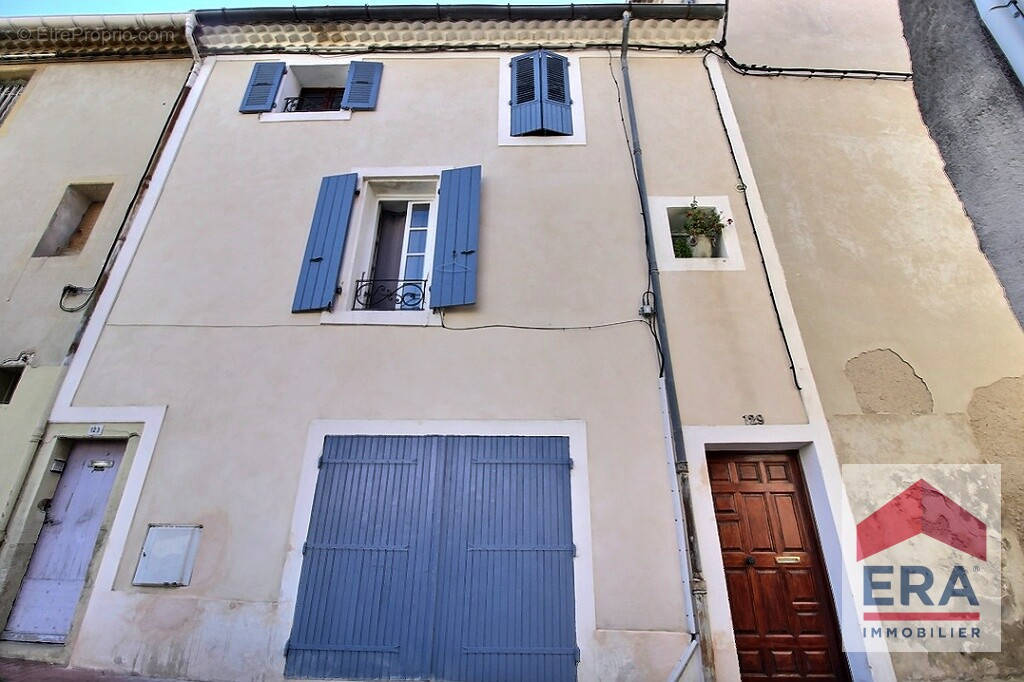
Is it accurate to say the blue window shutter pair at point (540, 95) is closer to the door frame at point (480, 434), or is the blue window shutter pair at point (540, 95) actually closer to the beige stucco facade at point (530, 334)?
the beige stucco facade at point (530, 334)

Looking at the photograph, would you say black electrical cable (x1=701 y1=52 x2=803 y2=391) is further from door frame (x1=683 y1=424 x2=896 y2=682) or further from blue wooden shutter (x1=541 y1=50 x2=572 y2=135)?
blue wooden shutter (x1=541 y1=50 x2=572 y2=135)

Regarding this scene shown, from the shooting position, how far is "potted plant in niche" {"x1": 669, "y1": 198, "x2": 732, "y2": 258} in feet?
16.9

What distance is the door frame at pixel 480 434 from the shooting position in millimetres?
3635

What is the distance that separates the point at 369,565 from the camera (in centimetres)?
381

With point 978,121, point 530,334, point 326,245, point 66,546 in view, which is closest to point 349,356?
point 326,245

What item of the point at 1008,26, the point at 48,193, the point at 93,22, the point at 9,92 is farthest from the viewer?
the point at 9,92

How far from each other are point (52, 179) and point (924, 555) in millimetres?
9869

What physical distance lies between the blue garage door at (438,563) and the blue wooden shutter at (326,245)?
1.46m

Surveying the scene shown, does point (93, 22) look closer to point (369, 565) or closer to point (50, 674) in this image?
point (50, 674)

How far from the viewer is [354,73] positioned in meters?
6.32

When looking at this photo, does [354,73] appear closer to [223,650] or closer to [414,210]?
[414,210]

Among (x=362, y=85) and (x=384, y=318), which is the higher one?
(x=362, y=85)

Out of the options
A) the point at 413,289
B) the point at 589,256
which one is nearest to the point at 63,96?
the point at 413,289

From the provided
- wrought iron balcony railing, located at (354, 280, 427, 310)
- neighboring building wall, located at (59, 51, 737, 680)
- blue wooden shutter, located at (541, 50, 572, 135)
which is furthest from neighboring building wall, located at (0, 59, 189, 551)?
blue wooden shutter, located at (541, 50, 572, 135)
